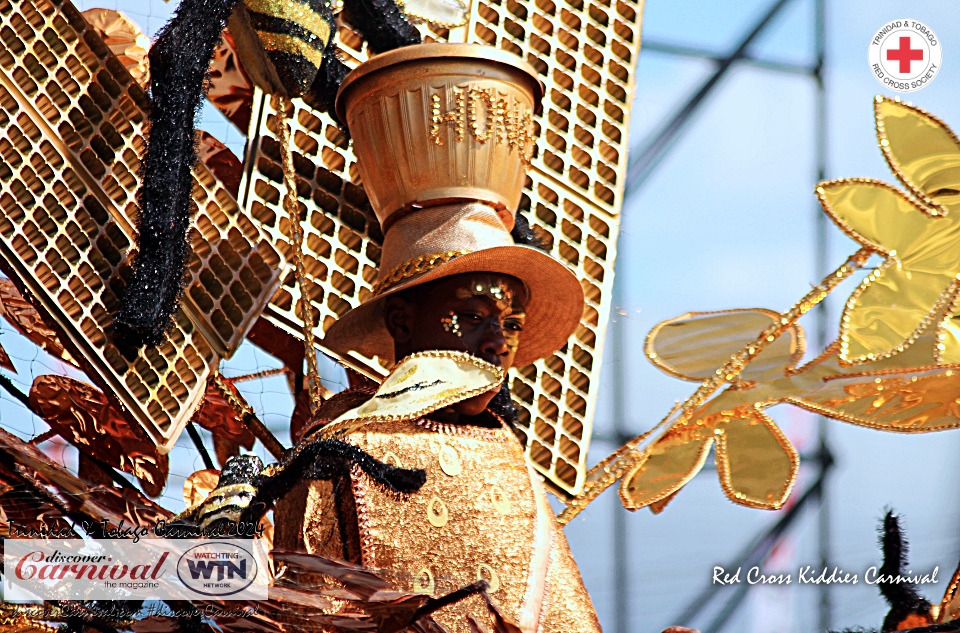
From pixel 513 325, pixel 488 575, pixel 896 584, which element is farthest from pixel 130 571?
pixel 896 584

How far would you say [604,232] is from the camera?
18.3 ft

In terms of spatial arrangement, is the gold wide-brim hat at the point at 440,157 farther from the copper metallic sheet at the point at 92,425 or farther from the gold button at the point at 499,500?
the copper metallic sheet at the point at 92,425

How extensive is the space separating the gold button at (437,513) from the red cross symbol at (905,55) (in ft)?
8.17

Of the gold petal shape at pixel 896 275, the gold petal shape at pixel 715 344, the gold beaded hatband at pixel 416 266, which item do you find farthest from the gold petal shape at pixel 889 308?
the gold beaded hatband at pixel 416 266

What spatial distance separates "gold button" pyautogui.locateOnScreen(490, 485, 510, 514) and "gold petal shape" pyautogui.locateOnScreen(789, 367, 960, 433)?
1.33m

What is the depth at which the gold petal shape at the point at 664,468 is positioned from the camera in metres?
5.31

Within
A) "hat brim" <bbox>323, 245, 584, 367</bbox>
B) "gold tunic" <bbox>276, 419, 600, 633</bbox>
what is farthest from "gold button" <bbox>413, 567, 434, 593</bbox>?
"hat brim" <bbox>323, 245, 584, 367</bbox>

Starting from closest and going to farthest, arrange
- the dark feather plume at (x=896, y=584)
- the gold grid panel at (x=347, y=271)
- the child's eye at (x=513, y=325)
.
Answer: the child's eye at (x=513, y=325) → the dark feather plume at (x=896, y=584) → the gold grid panel at (x=347, y=271)

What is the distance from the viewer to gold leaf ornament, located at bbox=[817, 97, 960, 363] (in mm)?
5191

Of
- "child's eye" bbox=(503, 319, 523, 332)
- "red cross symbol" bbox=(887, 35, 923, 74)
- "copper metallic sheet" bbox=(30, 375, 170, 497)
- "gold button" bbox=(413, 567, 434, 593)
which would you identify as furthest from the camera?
"red cross symbol" bbox=(887, 35, 923, 74)

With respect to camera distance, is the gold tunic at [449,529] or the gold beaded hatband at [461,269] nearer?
the gold tunic at [449,529]

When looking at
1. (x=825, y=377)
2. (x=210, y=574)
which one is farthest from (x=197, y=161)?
(x=825, y=377)

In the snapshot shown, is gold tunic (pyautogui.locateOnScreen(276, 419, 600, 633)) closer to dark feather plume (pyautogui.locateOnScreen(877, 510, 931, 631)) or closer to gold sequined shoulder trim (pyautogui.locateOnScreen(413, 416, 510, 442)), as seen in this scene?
gold sequined shoulder trim (pyautogui.locateOnScreen(413, 416, 510, 442))

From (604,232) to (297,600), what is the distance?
2.19 m
